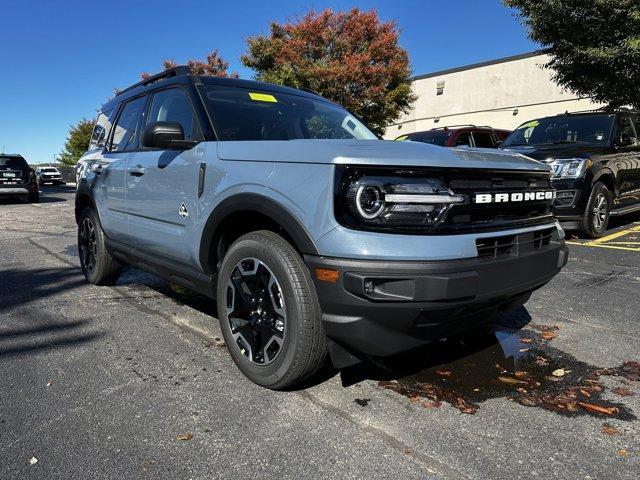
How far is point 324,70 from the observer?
57.5 feet

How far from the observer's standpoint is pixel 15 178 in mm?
16609

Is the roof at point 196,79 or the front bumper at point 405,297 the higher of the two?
the roof at point 196,79

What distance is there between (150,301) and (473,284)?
317 cm

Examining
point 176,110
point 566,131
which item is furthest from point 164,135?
point 566,131

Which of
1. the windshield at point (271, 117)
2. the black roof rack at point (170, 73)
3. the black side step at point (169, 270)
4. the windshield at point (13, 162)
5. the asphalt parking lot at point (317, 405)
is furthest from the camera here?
the windshield at point (13, 162)

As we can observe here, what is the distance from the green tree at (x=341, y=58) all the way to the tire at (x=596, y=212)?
12267mm

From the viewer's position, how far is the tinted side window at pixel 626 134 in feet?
24.5

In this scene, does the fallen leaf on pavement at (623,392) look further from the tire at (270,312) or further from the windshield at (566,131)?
the windshield at (566,131)

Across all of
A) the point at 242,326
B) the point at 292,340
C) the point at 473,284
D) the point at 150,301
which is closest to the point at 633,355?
the point at 473,284

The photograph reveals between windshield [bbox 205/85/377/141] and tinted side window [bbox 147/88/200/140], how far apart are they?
0.16 m

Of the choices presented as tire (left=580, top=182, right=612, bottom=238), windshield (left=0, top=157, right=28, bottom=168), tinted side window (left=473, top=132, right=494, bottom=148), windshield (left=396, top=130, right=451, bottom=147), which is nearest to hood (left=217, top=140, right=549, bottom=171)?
tire (left=580, top=182, right=612, bottom=238)

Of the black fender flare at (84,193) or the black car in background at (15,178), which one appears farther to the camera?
the black car in background at (15,178)

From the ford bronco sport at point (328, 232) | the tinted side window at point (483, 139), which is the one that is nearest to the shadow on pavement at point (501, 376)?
the ford bronco sport at point (328, 232)

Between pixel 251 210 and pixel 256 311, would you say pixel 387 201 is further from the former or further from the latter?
pixel 256 311
